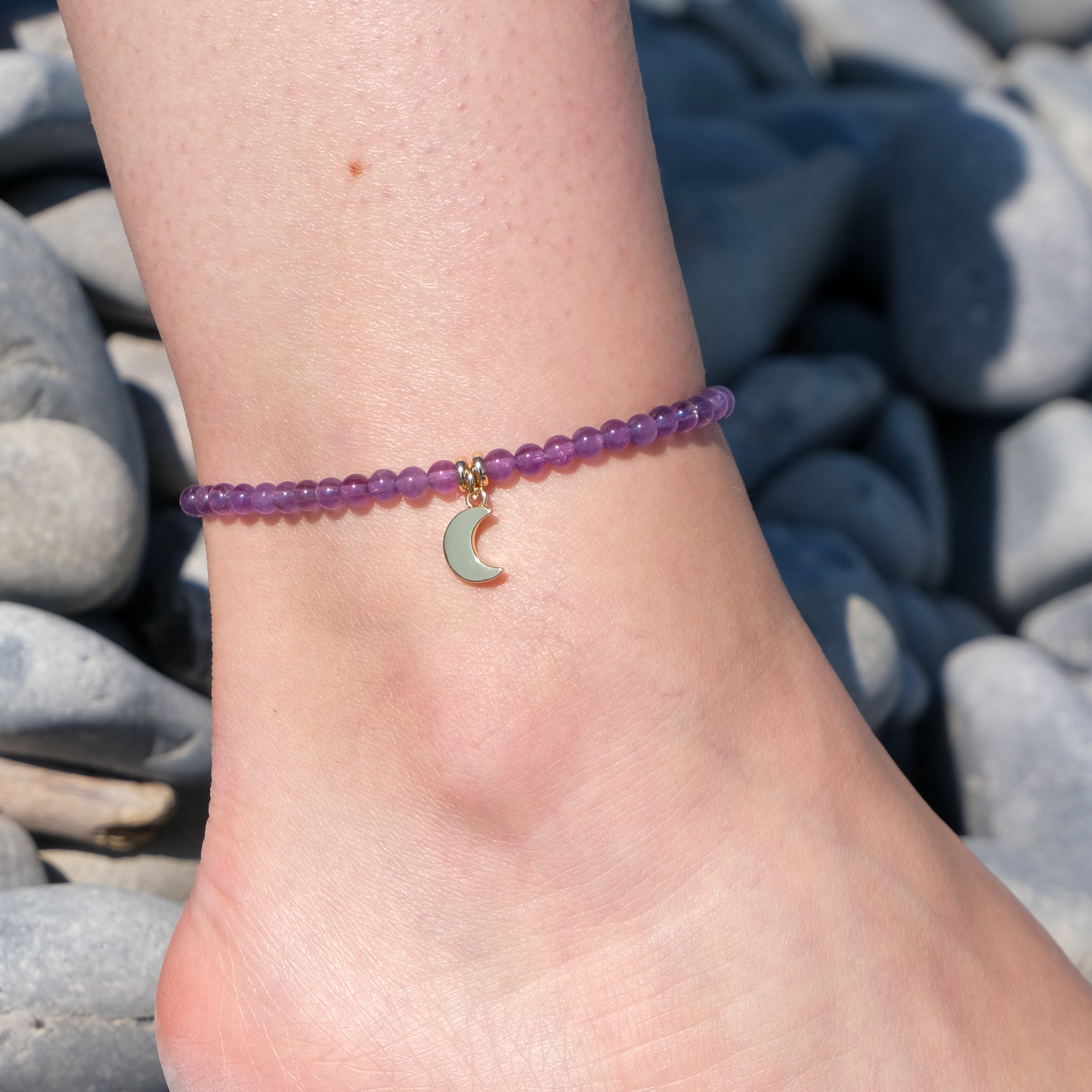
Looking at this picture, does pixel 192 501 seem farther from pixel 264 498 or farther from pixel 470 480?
pixel 470 480

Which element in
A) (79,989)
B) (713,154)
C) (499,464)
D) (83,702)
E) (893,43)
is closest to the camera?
(499,464)

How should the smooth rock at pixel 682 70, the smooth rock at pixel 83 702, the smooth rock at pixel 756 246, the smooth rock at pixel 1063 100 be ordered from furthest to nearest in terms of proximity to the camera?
the smooth rock at pixel 682 70
the smooth rock at pixel 1063 100
the smooth rock at pixel 756 246
the smooth rock at pixel 83 702

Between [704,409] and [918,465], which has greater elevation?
[704,409]

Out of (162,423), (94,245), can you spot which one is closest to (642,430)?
(162,423)

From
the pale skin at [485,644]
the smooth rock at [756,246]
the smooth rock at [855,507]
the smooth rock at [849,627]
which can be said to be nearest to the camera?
the pale skin at [485,644]

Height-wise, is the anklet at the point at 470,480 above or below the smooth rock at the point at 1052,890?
above

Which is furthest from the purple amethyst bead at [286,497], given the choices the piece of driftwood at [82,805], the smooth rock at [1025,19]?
the smooth rock at [1025,19]

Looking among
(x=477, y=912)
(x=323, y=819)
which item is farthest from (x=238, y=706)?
(x=477, y=912)

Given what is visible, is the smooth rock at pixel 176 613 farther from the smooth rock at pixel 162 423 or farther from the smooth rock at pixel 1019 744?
the smooth rock at pixel 1019 744
